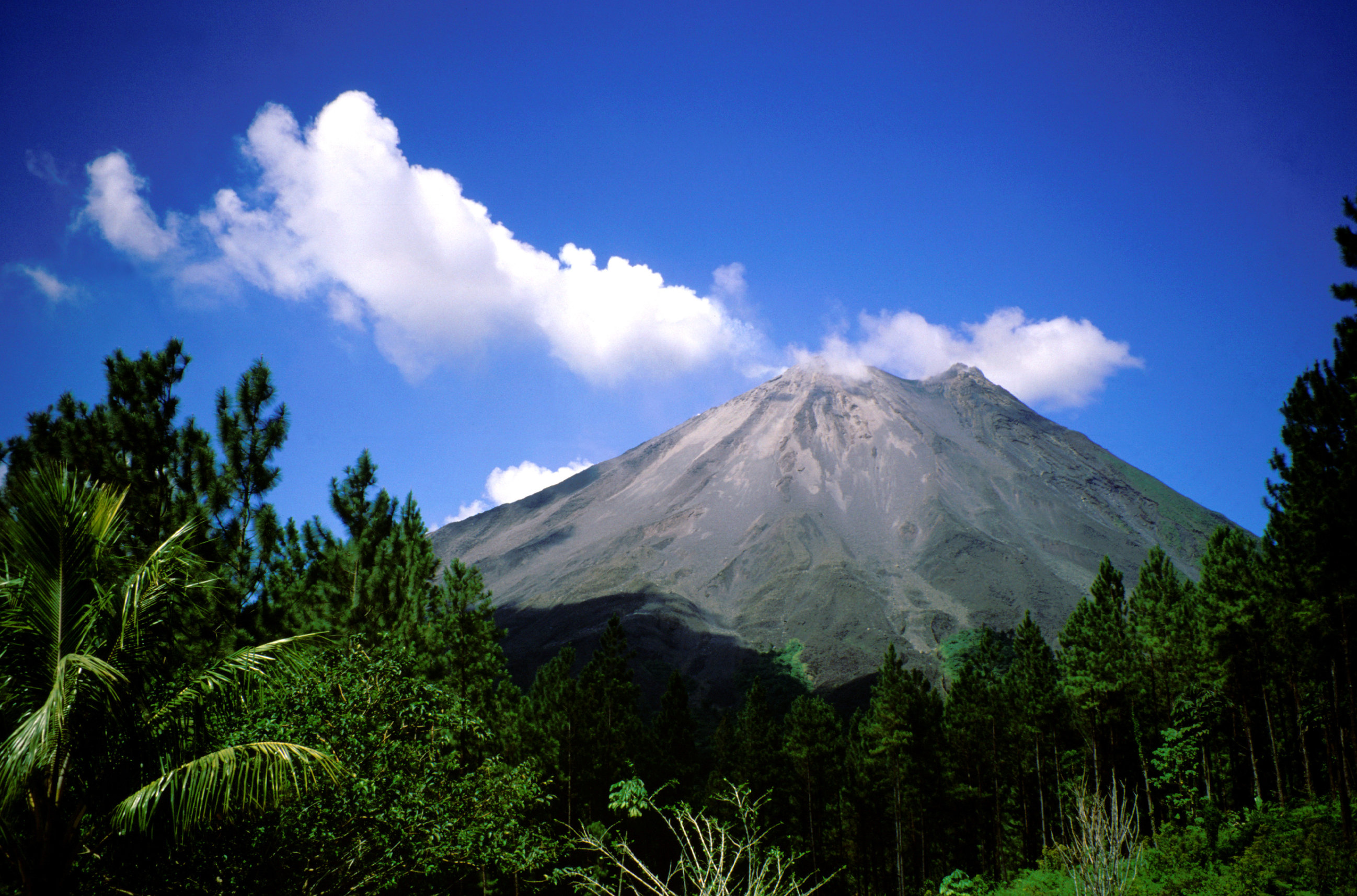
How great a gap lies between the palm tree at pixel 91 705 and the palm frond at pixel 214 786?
0.01m

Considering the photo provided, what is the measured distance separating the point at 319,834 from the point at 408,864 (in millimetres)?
1667

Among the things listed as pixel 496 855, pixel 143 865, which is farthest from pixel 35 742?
pixel 496 855

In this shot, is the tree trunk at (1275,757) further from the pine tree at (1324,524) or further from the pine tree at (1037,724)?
the pine tree at (1037,724)

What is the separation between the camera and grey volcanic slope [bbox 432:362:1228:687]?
113562mm

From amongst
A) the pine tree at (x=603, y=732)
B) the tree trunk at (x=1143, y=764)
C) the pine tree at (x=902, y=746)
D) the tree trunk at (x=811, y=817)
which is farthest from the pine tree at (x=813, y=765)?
the tree trunk at (x=1143, y=764)

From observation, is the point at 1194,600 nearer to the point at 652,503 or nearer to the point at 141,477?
the point at 141,477

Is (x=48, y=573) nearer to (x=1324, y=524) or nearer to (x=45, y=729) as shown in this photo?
(x=45, y=729)

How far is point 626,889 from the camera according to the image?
24703mm

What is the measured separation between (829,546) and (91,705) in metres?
148

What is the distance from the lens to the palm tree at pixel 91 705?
17.7 feet

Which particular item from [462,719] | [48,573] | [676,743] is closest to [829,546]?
[676,743]

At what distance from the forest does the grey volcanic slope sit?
6423 cm

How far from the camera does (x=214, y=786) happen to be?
583cm

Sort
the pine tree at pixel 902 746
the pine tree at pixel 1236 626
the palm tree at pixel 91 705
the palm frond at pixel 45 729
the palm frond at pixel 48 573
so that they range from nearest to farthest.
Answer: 1. the palm frond at pixel 45 729
2. the palm tree at pixel 91 705
3. the palm frond at pixel 48 573
4. the pine tree at pixel 1236 626
5. the pine tree at pixel 902 746
